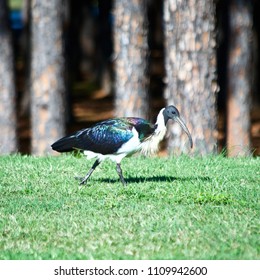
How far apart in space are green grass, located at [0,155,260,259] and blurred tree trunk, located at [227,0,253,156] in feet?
19.0

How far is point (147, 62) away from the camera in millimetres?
17172

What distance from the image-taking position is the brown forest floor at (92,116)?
25.4 m

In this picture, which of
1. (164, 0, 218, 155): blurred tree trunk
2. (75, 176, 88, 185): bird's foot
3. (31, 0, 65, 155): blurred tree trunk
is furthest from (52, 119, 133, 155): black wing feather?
(31, 0, 65, 155): blurred tree trunk

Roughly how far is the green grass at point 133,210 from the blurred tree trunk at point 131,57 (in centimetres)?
447

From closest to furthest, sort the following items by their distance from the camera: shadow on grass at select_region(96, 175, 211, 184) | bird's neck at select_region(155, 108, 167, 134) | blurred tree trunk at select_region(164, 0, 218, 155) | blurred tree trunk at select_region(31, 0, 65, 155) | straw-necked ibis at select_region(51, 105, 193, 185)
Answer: straw-necked ibis at select_region(51, 105, 193, 185) < bird's neck at select_region(155, 108, 167, 134) < shadow on grass at select_region(96, 175, 211, 184) < blurred tree trunk at select_region(164, 0, 218, 155) < blurred tree trunk at select_region(31, 0, 65, 155)

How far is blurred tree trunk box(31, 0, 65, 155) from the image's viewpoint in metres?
17.8

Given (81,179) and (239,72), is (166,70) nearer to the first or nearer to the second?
(239,72)

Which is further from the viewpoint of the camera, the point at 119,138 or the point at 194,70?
the point at 194,70

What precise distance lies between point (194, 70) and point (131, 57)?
85.5 inches

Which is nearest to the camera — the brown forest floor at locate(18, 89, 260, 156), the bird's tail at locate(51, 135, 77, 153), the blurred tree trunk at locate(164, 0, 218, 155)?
the bird's tail at locate(51, 135, 77, 153)

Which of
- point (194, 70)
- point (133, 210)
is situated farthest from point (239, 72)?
point (133, 210)

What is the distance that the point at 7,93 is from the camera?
1923 cm

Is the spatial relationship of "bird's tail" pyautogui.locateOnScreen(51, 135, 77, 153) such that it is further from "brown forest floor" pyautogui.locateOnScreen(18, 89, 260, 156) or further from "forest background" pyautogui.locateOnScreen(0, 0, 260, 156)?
"brown forest floor" pyautogui.locateOnScreen(18, 89, 260, 156)
